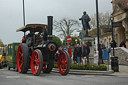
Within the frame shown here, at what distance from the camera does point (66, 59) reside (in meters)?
12.2

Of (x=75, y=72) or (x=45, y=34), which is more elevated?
(x=45, y=34)

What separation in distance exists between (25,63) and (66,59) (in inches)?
96.4

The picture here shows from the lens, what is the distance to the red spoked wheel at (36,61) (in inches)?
463

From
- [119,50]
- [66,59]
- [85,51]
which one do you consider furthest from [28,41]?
[119,50]

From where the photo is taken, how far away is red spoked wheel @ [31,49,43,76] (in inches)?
463

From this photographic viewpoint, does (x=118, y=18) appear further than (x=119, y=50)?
Yes

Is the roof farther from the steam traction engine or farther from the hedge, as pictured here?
the hedge

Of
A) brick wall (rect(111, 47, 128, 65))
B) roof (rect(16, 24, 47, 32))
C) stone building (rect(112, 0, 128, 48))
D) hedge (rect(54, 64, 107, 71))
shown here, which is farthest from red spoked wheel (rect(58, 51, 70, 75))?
stone building (rect(112, 0, 128, 48))

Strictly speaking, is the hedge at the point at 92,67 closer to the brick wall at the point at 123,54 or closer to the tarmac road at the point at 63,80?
the tarmac road at the point at 63,80

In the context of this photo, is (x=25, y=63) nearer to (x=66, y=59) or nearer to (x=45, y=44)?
(x=45, y=44)

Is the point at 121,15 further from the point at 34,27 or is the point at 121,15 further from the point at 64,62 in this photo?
the point at 64,62

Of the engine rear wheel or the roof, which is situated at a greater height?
the roof

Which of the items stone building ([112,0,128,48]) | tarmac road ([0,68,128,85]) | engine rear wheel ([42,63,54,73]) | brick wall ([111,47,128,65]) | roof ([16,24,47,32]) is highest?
stone building ([112,0,128,48])

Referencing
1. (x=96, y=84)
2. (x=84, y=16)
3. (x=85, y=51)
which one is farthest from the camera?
(x=84, y=16)
